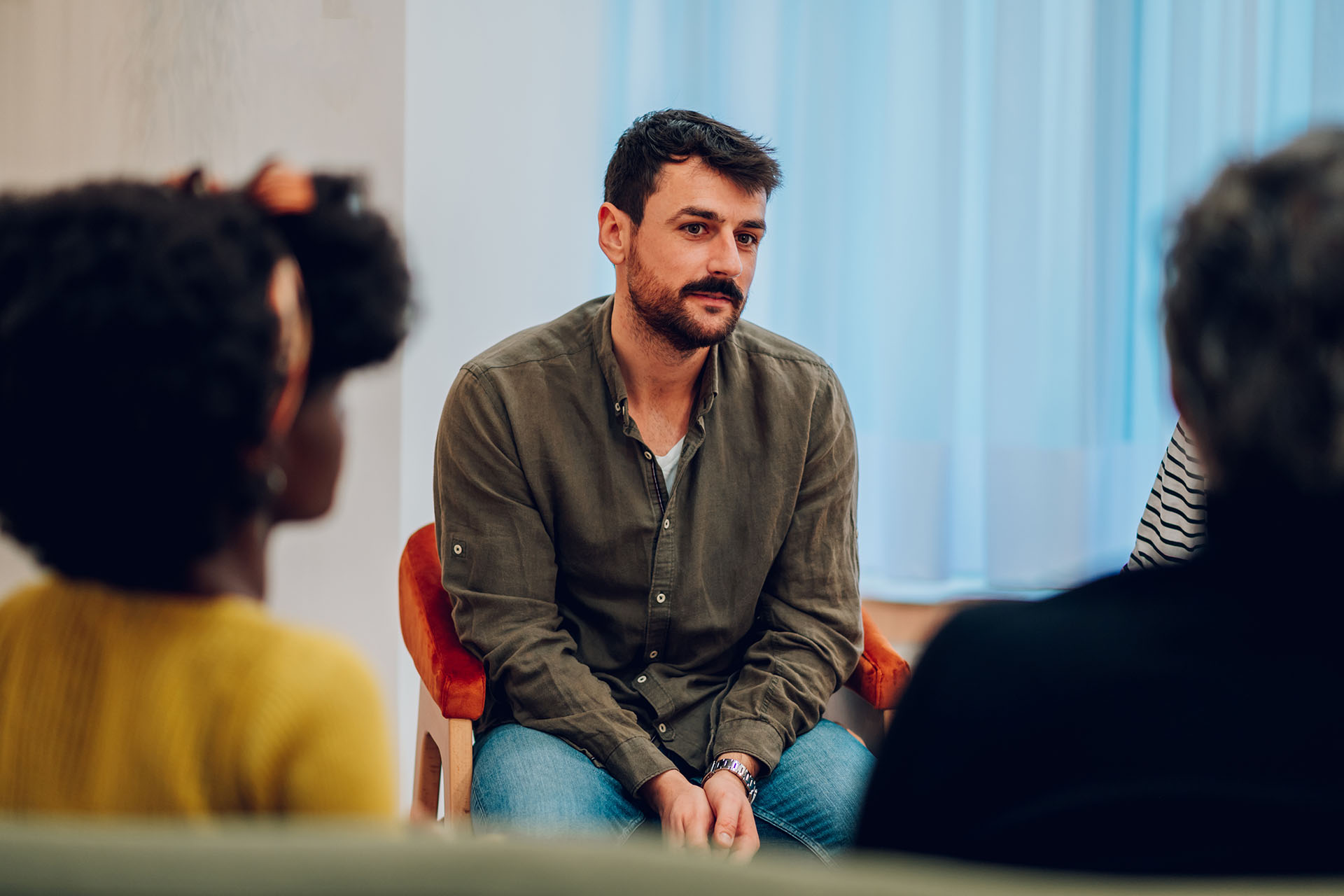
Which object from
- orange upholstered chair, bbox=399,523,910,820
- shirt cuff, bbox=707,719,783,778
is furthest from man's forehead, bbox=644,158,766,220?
shirt cuff, bbox=707,719,783,778

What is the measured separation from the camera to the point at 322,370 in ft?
2.47

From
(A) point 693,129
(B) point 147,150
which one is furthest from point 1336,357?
(B) point 147,150

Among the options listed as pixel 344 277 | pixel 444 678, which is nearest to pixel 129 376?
pixel 344 277

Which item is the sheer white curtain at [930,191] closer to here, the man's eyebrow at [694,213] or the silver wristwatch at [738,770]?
the man's eyebrow at [694,213]

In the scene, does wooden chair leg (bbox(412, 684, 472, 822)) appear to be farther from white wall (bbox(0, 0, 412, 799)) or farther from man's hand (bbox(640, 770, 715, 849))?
white wall (bbox(0, 0, 412, 799))

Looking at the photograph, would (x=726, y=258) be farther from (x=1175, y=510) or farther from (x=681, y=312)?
(x=1175, y=510)

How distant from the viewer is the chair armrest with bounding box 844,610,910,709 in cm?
168

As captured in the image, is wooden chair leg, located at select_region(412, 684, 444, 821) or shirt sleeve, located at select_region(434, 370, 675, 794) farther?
wooden chair leg, located at select_region(412, 684, 444, 821)

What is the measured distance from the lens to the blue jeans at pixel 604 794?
1.45 m

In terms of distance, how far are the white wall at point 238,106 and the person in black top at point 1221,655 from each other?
1921 mm

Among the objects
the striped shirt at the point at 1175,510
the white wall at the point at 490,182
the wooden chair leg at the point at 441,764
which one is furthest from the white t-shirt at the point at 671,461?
the white wall at the point at 490,182

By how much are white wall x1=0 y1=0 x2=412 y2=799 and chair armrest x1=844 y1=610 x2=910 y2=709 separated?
1231 mm

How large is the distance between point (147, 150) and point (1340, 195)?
2.42m

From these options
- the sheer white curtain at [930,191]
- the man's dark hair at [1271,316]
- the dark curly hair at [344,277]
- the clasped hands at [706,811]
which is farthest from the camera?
the sheer white curtain at [930,191]
